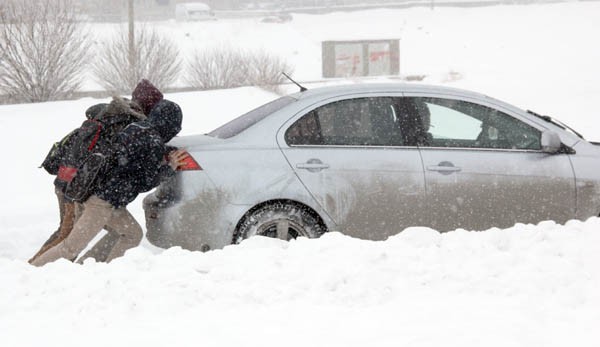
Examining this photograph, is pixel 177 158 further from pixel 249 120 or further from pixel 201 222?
pixel 249 120

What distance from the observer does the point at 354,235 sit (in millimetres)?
6480

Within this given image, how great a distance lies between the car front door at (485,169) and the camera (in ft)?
21.4

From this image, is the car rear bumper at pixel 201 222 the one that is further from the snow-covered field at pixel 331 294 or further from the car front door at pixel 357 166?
the snow-covered field at pixel 331 294

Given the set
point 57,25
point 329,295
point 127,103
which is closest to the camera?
point 329,295

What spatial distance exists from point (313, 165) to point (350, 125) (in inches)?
17.2

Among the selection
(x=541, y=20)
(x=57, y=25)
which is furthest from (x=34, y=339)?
(x=541, y=20)

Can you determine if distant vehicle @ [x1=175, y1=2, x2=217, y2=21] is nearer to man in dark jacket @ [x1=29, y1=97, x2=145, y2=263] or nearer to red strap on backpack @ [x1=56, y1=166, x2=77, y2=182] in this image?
man in dark jacket @ [x1=29, y1=97, x2=145, y2=263]

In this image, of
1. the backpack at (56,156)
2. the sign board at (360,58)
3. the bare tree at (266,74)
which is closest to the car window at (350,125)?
the backpack at (56,156)

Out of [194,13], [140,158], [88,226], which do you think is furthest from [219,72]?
[194,13]

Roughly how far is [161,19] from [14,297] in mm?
57419

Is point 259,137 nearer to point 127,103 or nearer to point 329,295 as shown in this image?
point 127,103

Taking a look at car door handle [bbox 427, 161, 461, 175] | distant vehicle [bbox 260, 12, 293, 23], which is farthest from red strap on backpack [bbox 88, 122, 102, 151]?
distant vehicle [bbox 260, 12, 293, 23]

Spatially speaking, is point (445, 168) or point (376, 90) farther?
point (376, 90)

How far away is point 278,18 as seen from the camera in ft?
183
